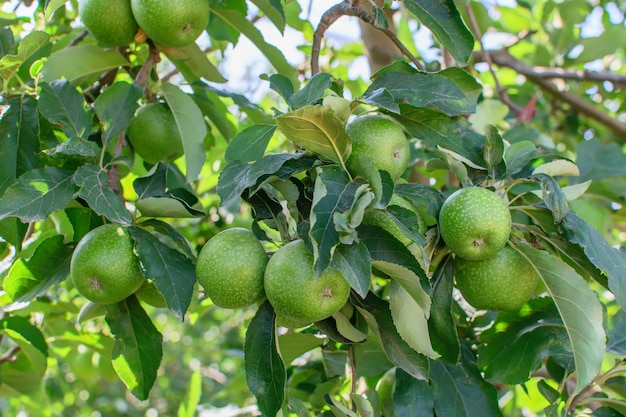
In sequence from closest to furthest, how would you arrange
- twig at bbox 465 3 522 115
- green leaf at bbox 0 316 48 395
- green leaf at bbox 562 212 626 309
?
green leaf at bbox 562 212 626 309 < green leaf at bbox 0 316 48 395 < twig at bbox 465 3 522 115

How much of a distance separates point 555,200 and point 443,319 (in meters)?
0.37

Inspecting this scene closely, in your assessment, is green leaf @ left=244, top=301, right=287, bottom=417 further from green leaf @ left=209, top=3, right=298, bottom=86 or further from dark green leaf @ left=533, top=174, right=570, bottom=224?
green leaf @ left=209, top=3, right=298, bottom=86

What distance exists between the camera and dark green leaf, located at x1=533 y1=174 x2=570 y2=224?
138cm

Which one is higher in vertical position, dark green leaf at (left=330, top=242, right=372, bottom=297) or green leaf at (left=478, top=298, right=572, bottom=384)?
dark green leaf at (left=330, top=242, right=372, bottom=297)

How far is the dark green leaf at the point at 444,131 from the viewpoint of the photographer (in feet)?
4.94

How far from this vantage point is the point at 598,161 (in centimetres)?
280

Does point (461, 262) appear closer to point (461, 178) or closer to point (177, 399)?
point (461, 178)

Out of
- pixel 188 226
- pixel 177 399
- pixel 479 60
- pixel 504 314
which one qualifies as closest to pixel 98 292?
pixel 504 314

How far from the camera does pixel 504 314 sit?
1685 millimetres

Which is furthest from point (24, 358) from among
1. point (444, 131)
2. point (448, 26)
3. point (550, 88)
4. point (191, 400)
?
point (550, 88)

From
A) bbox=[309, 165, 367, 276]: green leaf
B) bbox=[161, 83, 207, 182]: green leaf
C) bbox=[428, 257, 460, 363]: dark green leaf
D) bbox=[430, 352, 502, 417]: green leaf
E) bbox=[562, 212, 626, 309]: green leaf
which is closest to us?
bbox=[309, 165, 367, 276]: green leaf

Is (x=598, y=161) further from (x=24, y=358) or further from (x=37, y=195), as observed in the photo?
(x=24, y=358)

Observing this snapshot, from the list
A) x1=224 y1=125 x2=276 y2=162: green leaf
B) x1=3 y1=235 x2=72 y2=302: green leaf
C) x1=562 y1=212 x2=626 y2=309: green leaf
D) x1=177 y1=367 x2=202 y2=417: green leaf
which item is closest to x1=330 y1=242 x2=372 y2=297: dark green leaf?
x1=224 y1=125 x2=276 y2=162: green leaf

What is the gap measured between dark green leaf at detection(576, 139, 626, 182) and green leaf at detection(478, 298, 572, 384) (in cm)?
126
